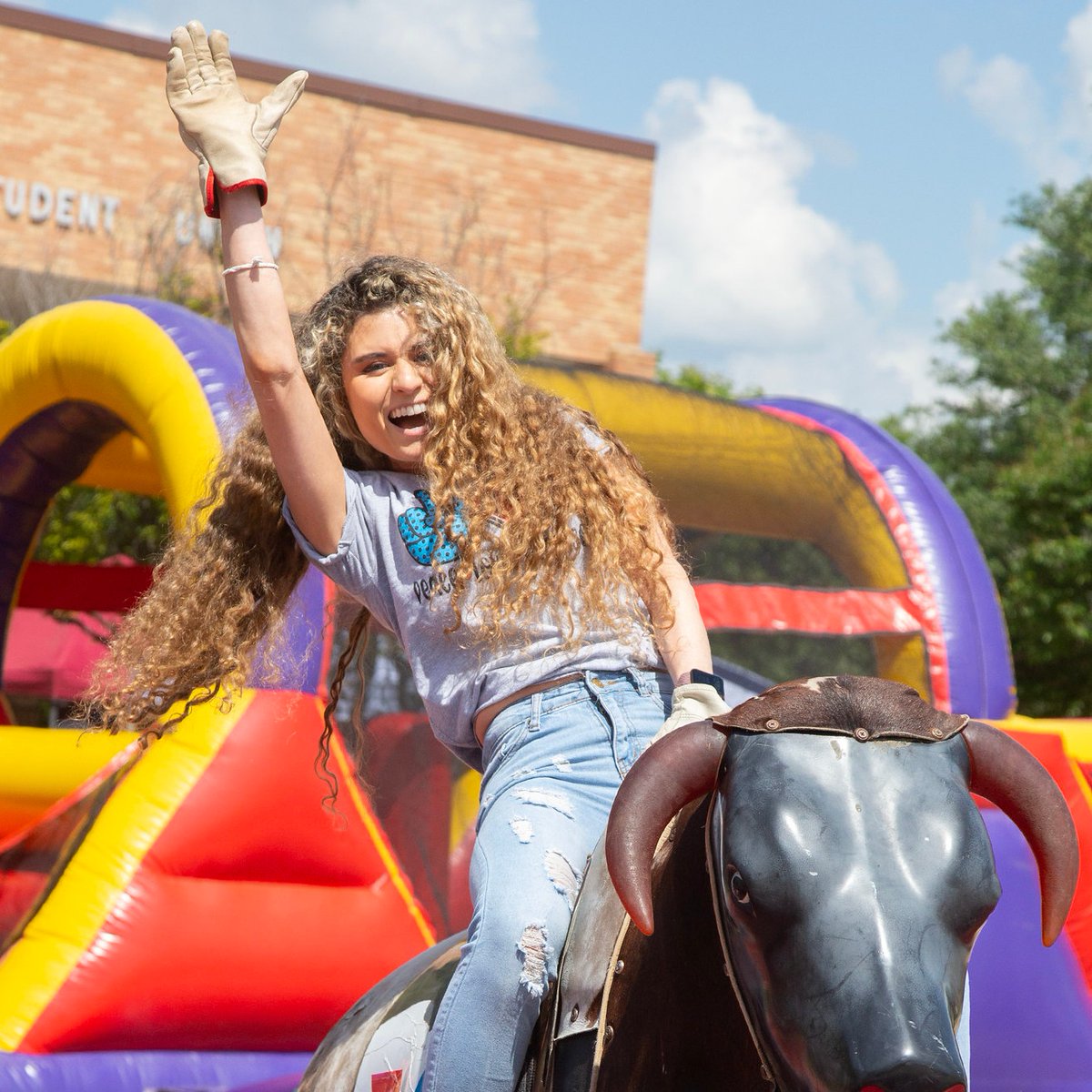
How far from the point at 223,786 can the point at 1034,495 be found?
10035mm

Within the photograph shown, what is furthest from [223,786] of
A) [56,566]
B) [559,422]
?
[56,566]

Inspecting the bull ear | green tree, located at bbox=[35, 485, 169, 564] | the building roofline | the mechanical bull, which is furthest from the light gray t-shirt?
the building roofline

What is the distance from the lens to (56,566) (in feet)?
24.8

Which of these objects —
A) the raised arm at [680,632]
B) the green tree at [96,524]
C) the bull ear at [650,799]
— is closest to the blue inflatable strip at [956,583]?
the raised arm at [680,632]

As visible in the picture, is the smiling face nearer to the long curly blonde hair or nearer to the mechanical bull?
the long curly blonde hair

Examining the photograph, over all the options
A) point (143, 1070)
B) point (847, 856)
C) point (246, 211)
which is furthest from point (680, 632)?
point (143, 1070)

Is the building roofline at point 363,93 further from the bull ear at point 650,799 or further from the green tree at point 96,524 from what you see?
the bull ear at point 650,799

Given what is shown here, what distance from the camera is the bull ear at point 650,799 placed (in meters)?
1.45

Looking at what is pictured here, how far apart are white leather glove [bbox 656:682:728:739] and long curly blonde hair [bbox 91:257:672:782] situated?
30 cm

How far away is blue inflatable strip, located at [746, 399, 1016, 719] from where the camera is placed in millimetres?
5668

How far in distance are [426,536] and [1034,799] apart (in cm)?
98

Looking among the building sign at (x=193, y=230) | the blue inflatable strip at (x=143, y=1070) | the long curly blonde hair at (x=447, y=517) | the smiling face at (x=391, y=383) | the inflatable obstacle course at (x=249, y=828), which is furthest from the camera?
the building sign at (x=193, y=230)

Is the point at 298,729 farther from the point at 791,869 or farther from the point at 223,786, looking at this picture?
the point at 791,869

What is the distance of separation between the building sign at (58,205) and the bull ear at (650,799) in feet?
43.5
